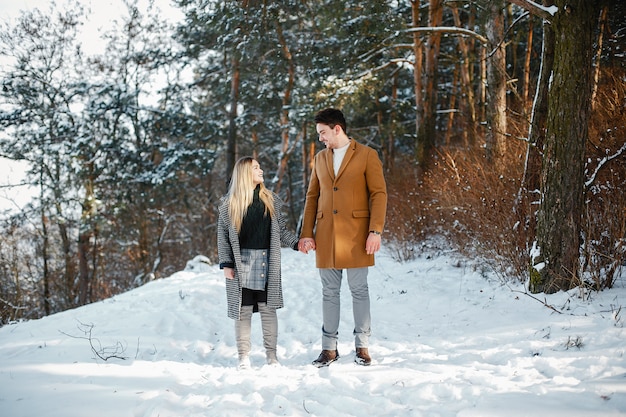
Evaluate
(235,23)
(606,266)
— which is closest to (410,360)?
(606,266)

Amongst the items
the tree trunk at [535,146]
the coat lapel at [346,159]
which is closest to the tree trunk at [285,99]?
the tree trunk at [535,146]

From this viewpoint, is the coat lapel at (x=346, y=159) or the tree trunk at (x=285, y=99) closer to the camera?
the coat lapel at (x=346, y=159)

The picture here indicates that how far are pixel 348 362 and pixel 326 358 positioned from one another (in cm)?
17

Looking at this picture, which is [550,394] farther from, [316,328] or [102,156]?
[102,156]

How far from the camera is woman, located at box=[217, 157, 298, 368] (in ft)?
11.4

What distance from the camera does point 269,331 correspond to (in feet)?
11.5

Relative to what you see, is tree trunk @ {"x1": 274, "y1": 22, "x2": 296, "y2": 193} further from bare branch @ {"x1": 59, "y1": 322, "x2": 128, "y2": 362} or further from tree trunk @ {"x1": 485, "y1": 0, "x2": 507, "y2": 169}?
bare branch @ {"x1": 59, "y1": 322, "x2": 128, "y2": 362}

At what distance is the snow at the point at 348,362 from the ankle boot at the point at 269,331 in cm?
19

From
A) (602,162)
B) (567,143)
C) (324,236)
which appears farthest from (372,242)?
(602,162)

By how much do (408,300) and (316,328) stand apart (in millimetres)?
1447

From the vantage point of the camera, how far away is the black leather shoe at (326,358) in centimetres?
336

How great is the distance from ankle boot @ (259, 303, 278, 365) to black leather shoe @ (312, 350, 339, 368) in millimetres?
336

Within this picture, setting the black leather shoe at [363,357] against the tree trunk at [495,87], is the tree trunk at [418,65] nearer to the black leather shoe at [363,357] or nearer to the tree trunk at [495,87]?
the tree trunk at [495,87]

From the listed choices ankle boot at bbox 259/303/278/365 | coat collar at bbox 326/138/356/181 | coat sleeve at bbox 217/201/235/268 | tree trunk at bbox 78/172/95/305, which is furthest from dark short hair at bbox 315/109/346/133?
tree trunk at bbox 78/172/95/305
